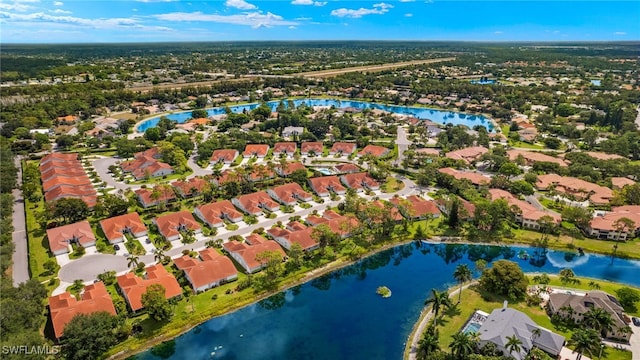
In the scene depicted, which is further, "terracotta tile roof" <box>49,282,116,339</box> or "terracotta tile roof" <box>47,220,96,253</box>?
"terracotta tile roof" <box>47,220,96,253</box>

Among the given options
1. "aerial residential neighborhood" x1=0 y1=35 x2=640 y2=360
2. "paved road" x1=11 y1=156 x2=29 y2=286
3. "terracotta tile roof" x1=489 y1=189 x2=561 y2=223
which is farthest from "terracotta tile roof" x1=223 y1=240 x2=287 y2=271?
"terracotta tile roof" x1=489 y1=189 x2=561 y2=223

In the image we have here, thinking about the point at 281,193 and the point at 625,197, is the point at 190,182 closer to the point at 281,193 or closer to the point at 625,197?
the point at 281,193

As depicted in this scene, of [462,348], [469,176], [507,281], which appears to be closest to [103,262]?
[462,348]

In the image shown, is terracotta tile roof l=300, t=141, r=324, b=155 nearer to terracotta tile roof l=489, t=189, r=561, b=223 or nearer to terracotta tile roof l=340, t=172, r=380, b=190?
terracotta tile roof l=340, t=172, r=380, b=190

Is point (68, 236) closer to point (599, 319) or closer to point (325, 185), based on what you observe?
point (325, 185)

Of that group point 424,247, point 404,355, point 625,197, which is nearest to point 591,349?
point 404,355

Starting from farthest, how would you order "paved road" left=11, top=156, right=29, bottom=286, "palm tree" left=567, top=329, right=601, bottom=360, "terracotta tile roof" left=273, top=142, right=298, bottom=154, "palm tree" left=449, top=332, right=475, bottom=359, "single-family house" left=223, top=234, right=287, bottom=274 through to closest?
1. "terracotta tile roof" left=273, top=142, right=298, bottom=154
2. "single-family house" left=223, top=234, right=287, bottom=274
3. "paved road" left=11, top=156, right=29, bottom=286
4. "palm tree" left=449, top=332, right=475, bottom=359
5. "palm tree" left=567, top=329, right=601, bottom=360
